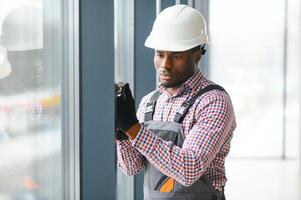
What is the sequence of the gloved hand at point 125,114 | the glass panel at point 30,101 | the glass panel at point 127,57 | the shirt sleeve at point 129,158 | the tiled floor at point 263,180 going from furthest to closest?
1. the tiled floor at point 263,180
2. the glass panel at point 127,57
3. the shirt sleeve at point 129,158
4. the glass panel at point 30,101
5. the gloved hand at point 125,114

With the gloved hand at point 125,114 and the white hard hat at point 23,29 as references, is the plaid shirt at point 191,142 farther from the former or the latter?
the white hard hat at point 23,29

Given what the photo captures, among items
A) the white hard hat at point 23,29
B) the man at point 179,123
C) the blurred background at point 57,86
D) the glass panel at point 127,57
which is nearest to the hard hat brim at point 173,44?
the man at point 179,123

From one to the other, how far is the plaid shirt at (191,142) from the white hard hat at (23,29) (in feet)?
1.52

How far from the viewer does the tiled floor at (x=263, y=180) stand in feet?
15.8

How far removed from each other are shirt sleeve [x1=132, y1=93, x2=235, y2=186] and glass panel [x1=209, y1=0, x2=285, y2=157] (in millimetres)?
5381

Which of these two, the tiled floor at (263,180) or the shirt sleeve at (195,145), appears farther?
the tiled floor at (263,180)

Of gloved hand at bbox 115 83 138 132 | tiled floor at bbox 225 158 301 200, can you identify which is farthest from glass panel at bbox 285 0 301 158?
gloved hand at bbox 115 83 138 132

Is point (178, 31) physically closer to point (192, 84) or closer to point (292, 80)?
point (192, 84)

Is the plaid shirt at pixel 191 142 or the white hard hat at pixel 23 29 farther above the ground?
the white hard hat at pixel 23 29

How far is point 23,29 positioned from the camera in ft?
6.08

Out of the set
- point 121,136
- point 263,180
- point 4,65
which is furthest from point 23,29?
point 263,180

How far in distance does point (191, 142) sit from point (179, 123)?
13 centimetres

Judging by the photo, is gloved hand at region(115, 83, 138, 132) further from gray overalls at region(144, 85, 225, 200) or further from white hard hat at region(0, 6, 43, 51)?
white hard hat at region(0, 6, 43, 51)

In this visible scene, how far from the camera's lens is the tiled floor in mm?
4828
